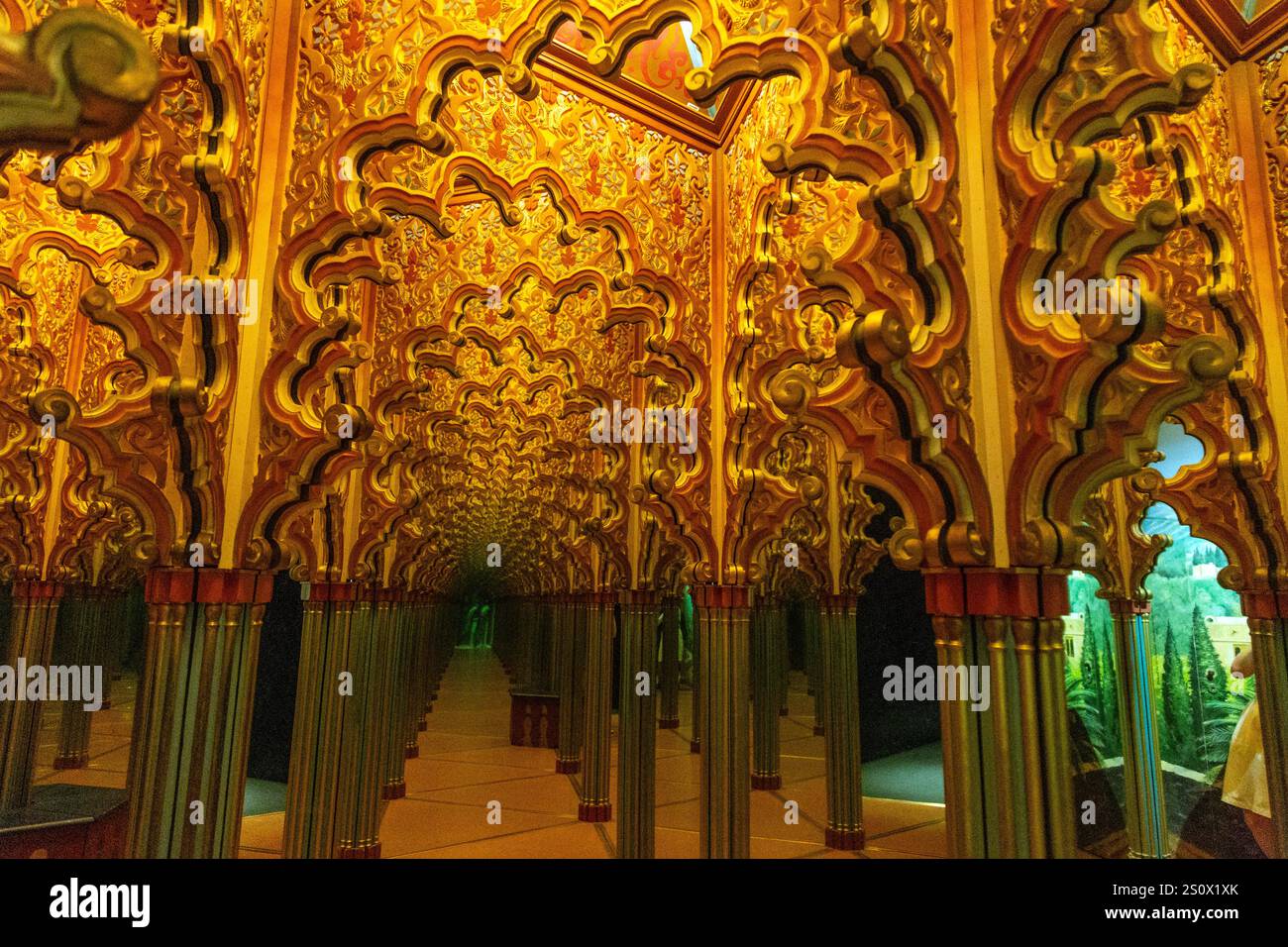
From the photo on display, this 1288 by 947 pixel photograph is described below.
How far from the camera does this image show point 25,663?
22.6 ft

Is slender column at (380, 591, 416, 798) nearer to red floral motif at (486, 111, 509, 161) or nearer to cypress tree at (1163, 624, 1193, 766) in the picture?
red floral motif at (486, 111, 509, 161)

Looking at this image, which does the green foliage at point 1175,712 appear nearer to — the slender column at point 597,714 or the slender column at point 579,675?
the slender column at point 597,714

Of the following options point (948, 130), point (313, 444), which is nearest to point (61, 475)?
point (313, 444)

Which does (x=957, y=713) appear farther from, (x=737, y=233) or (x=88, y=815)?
(x=88, y=815)

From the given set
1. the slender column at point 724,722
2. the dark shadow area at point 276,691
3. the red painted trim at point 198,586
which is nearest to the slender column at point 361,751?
the dark shadow area at point 276,691

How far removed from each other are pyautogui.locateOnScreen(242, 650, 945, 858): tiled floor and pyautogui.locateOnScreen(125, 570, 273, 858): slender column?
2.93 metres

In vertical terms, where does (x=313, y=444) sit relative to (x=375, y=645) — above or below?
above

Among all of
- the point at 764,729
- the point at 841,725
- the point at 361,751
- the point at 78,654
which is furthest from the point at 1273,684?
the point at 78,654

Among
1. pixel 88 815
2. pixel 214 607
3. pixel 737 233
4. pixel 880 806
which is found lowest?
pixel 880 806

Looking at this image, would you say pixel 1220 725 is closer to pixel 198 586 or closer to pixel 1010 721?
pixel 1010 721

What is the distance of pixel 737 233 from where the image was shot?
4387mm

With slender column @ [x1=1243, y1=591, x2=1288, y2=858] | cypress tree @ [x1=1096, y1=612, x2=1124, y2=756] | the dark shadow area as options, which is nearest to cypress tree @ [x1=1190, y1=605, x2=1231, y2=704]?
cypress tree @ [x1=1096, y1=612, x2=1124, y2=756]

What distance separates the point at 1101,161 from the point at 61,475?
7.62 m

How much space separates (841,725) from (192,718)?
474 centimetres
